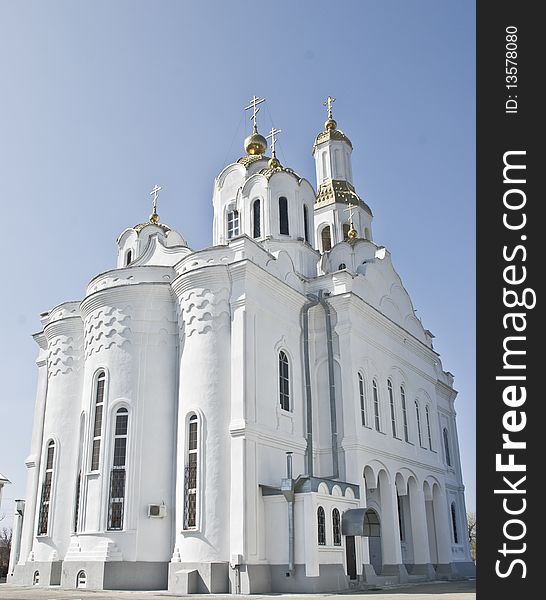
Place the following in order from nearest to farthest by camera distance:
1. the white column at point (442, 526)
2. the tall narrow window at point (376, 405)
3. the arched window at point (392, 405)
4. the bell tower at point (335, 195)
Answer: the tall narrow window at point (376, 405) < the arched window at point (392, 405) < the white column at point (442, 526) < the bell tower at point (335, 195)

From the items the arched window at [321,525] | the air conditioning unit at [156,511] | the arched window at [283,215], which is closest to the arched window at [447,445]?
the arched window at [283,215]

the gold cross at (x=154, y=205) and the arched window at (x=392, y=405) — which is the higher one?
the gold cross at (x=154, y=205)

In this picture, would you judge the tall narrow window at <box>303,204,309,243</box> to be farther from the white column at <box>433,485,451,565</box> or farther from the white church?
the white column at <box>433,485,451,565</box>

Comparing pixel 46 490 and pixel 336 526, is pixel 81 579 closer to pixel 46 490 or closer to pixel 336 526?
pixel 46 490

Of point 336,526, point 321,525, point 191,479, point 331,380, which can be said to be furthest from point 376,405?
point 191,479

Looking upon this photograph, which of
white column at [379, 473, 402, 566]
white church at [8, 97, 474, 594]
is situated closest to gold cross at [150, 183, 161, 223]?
white church at [8, 97, 474, 594]

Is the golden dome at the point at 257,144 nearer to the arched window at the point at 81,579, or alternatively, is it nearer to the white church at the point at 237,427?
the white church at the point at 237,427

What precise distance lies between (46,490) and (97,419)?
3.09 m

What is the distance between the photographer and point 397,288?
25.0 meters

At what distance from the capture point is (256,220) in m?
23.2

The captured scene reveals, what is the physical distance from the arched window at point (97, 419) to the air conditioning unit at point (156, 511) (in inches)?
72.9

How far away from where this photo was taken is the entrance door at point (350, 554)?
1733 cm

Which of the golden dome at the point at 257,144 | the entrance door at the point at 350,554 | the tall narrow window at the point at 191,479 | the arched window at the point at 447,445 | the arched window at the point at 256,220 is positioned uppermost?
the golden dome at the point at 257,144

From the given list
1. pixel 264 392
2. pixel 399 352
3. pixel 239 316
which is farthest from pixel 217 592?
pixel 399 352
